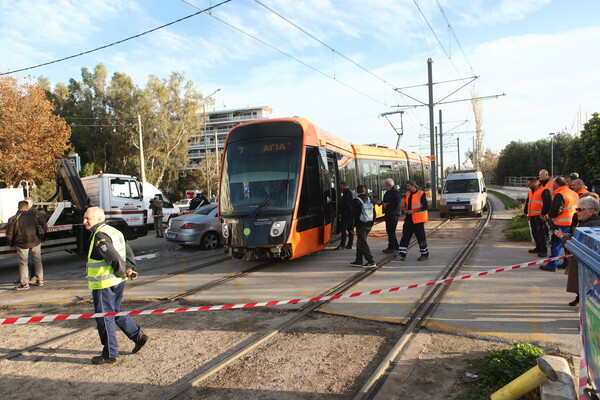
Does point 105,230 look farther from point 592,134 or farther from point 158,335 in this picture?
point 592,134

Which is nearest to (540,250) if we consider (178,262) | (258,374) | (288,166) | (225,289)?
(288,166)

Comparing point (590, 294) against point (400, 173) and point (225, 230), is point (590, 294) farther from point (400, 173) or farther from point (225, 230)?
point (400, 173)

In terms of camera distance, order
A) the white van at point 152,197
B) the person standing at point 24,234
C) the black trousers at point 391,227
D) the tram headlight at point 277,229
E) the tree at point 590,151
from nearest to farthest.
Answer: the person standing at point 24,234, the tram headlight at point 277,229, the black trousers at point 391,227, the white van at point 152,197, the tree at point 590,151

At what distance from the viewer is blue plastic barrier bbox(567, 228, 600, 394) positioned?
101 inches

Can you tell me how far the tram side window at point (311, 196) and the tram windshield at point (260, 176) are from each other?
309 mm

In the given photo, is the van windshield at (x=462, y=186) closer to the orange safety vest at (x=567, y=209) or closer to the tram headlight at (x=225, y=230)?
the orange safety vest at (x=567, y=209)

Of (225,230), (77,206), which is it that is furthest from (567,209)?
(77,206)

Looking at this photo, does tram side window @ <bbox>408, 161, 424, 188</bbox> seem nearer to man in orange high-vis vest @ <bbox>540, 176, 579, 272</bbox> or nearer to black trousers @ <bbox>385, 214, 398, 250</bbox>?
black trousers @ <bbox>385, 214, 398, 250</bbox>

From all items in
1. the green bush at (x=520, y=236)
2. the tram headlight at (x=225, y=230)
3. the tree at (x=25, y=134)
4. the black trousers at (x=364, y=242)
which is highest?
the tree at (x=25, y=134)

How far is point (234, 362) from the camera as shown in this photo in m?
4.15

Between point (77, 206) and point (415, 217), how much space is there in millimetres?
8788

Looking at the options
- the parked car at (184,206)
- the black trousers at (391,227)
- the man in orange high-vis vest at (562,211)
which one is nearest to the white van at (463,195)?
the black trousers at (391,227)

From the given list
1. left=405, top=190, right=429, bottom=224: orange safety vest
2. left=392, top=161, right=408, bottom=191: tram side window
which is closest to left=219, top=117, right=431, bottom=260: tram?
left=405, top=190, right=429, bottom=224: orange safety vest

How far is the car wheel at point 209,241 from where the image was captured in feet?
38.5
